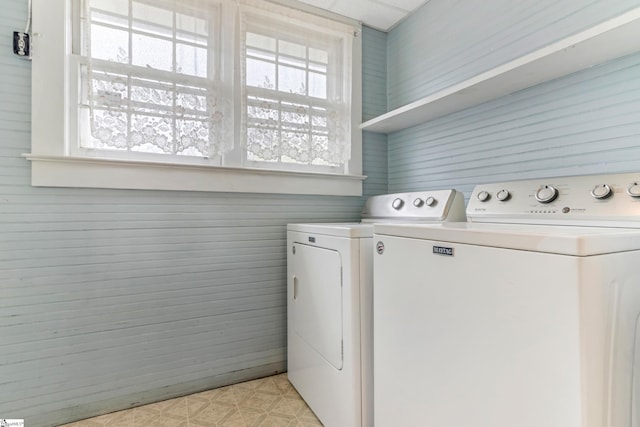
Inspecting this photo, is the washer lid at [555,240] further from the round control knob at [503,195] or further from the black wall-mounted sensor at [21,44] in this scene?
the black wall-mounted sensor at [21,44]

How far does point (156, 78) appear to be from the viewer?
171 centimetres

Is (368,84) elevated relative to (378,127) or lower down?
elevated

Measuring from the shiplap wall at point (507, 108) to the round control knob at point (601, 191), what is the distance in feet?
0.54

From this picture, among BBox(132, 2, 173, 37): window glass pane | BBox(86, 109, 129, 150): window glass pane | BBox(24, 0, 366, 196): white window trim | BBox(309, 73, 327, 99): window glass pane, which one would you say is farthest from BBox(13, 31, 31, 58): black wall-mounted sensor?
BBox(309, 73, 327, 99): window glass pane

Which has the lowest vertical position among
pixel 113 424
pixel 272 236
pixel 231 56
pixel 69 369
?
pixel 113 424

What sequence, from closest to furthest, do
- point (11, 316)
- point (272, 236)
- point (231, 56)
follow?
point (11, 316), point (231, 56), point (272, 236)

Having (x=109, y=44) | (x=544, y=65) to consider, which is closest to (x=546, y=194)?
(x=544, y=65)

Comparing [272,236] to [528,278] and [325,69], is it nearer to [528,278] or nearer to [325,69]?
[325,69]

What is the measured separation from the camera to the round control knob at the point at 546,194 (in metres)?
1.25

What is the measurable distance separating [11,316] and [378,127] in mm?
2334

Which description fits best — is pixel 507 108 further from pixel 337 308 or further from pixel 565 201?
pixel 337 308

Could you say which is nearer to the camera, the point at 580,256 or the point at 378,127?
the point at 580,256

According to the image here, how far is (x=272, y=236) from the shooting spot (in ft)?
6.61

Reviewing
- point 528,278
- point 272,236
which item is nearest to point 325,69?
point 272,236
